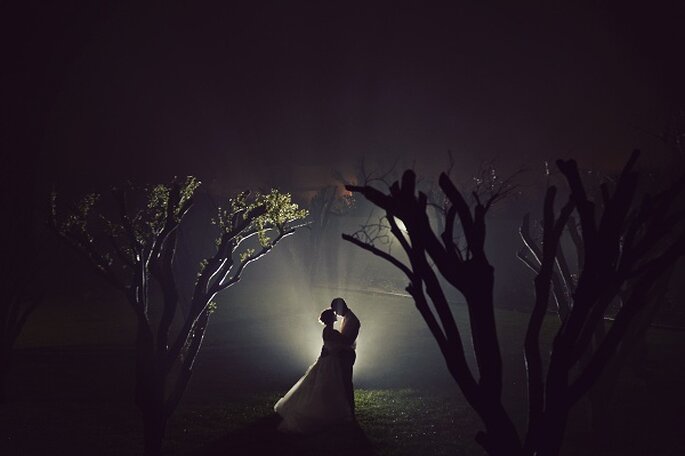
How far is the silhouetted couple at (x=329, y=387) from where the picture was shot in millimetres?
11516

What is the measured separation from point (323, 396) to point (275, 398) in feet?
9.90

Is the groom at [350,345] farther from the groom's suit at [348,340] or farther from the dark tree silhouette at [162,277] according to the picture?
the dark tree silhouette at [162,277]

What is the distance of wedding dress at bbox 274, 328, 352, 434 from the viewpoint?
11492 mm

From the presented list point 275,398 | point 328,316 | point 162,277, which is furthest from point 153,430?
point 275,398

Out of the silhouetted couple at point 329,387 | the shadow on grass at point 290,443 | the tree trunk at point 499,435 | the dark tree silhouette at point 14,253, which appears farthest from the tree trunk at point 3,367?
the tree trunk at point 499,435

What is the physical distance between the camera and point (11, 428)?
39.7 feet

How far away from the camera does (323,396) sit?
457 inches

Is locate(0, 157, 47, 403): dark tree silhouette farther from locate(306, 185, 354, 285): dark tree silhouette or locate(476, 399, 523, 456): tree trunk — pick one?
locate(306, 185, 354, 285): dark tree silhouette

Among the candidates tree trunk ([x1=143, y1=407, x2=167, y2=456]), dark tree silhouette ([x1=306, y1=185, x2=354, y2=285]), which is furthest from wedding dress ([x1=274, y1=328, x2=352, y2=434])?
dark tree silhouette ([x1=306, y1=185, x2=354, y2=285])

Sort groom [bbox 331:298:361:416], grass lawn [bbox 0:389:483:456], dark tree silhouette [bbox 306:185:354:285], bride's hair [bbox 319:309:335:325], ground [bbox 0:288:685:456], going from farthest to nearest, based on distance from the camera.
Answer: dark tree silhouette [bbox 306:185:354:285]
groom [bbox 331:298:361:416]
bride's hair [bbox 319:309:335:325]
ground [bbox 0:288:685:456]
grass lawn [bbox 0:389:483:456]

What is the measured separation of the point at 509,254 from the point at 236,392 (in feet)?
84.1

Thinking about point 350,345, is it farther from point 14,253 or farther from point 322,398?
point 14,253

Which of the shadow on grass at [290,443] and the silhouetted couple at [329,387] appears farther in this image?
the silhouetted couple at [329,387]

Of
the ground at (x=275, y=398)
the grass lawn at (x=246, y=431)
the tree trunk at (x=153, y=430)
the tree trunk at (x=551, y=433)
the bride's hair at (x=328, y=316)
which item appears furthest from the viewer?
the bride's hair at (x=328, y=316)
